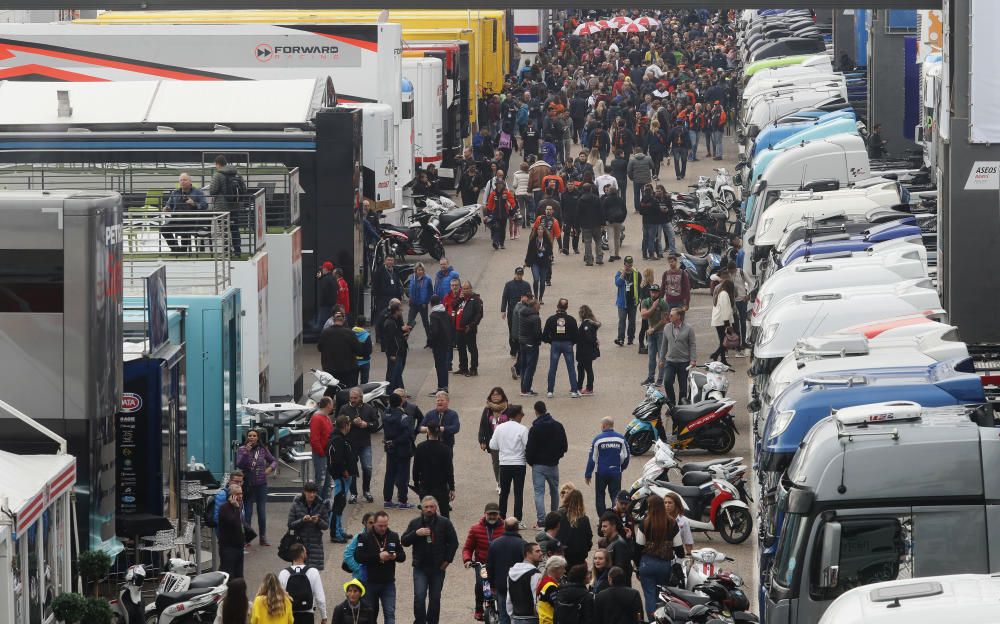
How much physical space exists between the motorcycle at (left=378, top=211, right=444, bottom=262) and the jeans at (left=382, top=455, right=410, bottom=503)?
1199cm

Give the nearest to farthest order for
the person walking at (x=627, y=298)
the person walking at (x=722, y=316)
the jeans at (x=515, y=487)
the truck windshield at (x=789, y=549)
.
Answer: the truck windshield at (x=789, y=549), the jeans at (x=515, y=487), the person walking at (x=722, y=316), the person walking at (x=627, y=298)

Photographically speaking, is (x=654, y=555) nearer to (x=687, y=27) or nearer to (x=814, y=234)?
(x=814, y=234)

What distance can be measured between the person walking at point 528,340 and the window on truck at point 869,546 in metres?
11.4

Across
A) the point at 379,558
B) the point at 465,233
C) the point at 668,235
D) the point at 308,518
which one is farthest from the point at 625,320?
the point at 379,558

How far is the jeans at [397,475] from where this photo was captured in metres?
18.6

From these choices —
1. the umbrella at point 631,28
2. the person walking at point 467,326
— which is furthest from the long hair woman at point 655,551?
the umbrella at point 631,28

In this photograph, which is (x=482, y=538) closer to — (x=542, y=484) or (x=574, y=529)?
(x=574, y=529)

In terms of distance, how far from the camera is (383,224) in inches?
1236

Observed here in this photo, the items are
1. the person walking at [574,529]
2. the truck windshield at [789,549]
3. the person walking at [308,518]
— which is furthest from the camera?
the person walking at [308,518]

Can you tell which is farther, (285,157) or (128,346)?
(285,157)

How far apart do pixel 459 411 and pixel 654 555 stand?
338 inches

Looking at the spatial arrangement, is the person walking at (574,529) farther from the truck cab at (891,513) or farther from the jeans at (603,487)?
the truck cab at (891,513)

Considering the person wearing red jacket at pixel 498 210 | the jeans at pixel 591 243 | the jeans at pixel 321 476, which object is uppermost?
the person wearing red jacket at pixel 498 210

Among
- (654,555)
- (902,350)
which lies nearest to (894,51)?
(902,350)
